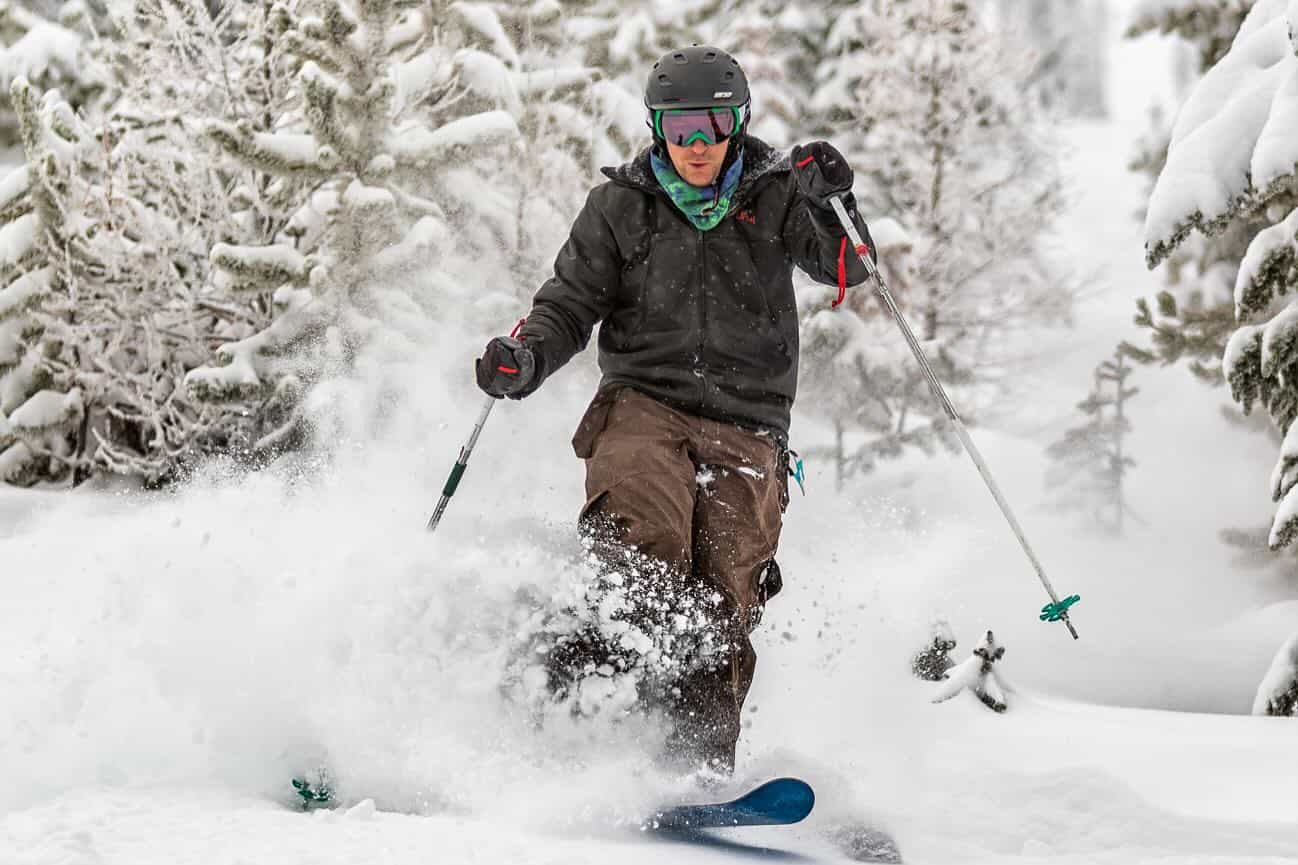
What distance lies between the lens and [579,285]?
182 inches

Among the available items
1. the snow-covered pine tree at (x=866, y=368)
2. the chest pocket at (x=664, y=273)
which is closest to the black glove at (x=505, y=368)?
the chest pocket at (x=664, y=273)

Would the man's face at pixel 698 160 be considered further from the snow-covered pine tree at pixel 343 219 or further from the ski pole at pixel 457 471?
the snow-covered pine tree at pixel 343 219

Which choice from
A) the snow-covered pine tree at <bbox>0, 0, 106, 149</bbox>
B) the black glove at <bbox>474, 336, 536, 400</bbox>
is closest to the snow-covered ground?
the black glove at <bbox>474, 336, 536, 400</bbox>

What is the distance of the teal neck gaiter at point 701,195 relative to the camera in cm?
440

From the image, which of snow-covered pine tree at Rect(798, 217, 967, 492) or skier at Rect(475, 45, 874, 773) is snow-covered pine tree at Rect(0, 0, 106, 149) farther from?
skier at Rect(475, 45, 874, 773)

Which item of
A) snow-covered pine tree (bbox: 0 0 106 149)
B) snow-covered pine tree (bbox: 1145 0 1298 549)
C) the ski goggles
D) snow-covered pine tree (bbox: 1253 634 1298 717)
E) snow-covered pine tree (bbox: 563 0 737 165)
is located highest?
snow-covered pine tree (bbox: 563 0 737 165)

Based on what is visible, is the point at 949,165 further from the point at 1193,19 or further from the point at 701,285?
the point at 701,285

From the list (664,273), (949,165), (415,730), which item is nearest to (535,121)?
(664,273)

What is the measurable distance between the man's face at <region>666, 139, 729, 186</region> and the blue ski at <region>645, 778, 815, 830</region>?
82.5 inches

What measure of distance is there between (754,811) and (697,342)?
1.69m

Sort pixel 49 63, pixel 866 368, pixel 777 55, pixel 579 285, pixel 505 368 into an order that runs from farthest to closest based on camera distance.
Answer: pixel 777 55
pixel 866 368
pixel 49 63
pixel 579 285
pixel 505 368

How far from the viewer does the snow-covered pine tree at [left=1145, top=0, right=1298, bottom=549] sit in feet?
15.7

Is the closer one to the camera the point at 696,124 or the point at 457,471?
the point at 696,124

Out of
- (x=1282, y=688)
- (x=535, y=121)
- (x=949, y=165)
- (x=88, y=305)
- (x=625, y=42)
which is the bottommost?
(x=1282, y=688)
